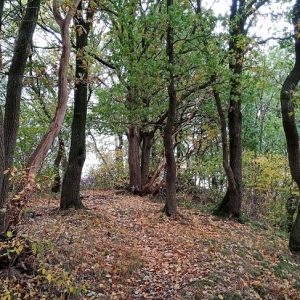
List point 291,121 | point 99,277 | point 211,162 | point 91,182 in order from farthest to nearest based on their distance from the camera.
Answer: point 91,182
point 211,162
point 291,121
point 99,277

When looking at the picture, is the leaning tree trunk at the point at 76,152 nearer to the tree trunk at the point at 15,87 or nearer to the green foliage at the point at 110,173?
the tree trunk at the point at 15,87

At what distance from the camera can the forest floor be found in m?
4.11

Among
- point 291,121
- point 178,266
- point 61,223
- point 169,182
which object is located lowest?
point 178,266

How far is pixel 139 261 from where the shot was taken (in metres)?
5.54

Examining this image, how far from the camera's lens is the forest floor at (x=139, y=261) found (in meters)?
4.11

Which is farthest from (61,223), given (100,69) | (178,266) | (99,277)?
(100,69)

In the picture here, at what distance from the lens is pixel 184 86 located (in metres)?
9.19

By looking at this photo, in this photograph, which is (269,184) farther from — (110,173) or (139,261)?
(139,261)

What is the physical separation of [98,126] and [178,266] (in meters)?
7.12

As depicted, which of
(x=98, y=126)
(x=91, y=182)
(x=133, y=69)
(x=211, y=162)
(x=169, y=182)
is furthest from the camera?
(x=91, y=182)

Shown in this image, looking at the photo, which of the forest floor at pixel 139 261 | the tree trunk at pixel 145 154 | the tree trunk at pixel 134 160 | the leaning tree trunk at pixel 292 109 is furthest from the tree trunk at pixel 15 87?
the tree trunk at pixel 145 154

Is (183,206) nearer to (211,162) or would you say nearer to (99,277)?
(211,162)

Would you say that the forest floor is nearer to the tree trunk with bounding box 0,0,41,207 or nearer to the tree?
the tree trunk with bounding box 0,0,41,207

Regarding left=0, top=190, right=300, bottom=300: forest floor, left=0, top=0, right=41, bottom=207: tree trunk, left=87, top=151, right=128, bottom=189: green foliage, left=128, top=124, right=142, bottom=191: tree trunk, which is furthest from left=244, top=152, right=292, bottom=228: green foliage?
left=0, top=0, right=41, bottom=207: tree trunk
